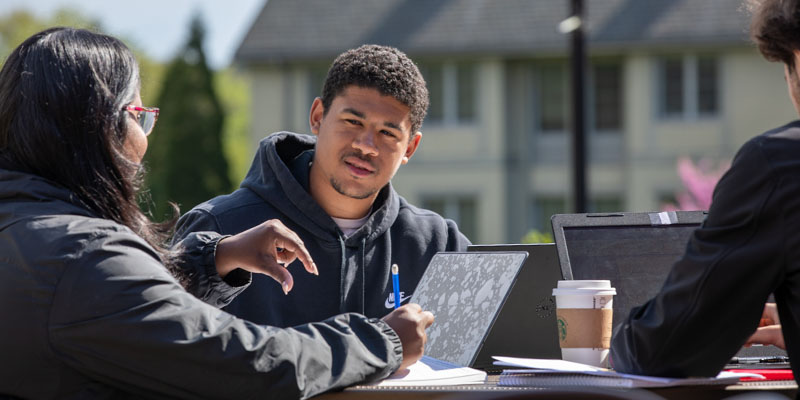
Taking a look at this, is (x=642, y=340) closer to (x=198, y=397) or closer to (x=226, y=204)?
(x=198, y=397)

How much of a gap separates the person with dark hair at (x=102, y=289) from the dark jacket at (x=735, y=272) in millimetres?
560

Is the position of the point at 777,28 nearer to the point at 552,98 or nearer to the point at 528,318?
the point at 528,318

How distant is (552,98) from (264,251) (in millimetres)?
21715

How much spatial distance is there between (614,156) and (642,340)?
2195 cm

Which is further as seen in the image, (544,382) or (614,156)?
(614,156)

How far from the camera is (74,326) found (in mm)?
Result: 2033

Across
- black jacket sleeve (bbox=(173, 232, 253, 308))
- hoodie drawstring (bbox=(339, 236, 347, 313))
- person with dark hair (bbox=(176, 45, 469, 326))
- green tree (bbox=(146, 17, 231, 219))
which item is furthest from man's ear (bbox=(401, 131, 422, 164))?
green tree (bbox=(146, 17, 231, 219))

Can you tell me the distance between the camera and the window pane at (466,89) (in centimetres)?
2427

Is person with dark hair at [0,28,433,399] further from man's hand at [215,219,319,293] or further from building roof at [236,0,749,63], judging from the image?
building roof at [236,0,749,63]

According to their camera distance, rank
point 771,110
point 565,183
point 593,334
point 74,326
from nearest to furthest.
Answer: point 74,326, point 593,334, point 771,110, point 565,183

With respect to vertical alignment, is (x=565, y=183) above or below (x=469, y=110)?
below

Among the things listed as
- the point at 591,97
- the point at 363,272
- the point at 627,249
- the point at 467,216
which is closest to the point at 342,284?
the point at 363,272

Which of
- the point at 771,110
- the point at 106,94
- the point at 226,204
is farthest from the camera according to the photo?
the point at 771,110

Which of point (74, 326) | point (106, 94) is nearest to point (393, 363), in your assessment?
point (74, 326)
